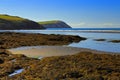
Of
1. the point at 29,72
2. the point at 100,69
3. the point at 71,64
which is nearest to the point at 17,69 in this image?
the point at 29,72

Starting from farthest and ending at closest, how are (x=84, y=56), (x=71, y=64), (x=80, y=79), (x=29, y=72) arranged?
(x=84, y=56) < (x=71, y=64) < (x=29, y=72) < (x=80, y=79)

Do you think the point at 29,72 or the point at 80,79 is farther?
the point at 29,72

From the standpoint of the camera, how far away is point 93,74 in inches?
624

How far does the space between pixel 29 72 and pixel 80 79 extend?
11.8 ft

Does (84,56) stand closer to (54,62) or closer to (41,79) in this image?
(54,62)

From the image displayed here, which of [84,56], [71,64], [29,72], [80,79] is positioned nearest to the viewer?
[80,79]

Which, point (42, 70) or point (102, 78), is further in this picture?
point (42, 70)

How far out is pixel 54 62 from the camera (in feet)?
63.6

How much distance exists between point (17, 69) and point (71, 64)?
3.61m

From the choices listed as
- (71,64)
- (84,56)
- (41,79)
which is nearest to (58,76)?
(41,79)

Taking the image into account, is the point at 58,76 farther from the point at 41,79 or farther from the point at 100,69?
the point at 100,69

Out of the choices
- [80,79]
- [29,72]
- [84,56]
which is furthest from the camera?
[84,56]

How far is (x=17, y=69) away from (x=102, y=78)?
659 centimetres

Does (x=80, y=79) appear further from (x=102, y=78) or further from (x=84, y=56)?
(x=84, y=56)
